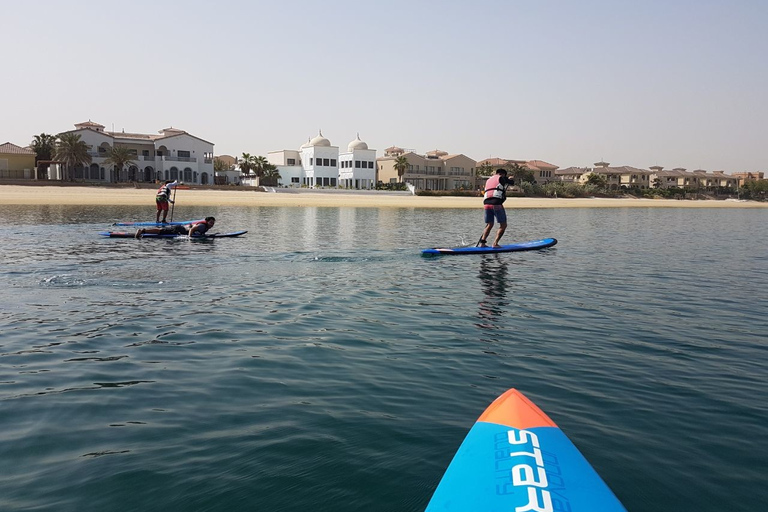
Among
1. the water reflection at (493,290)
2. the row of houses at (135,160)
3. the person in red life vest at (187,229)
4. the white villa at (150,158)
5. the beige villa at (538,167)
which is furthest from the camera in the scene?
the beige villa at (538,167)

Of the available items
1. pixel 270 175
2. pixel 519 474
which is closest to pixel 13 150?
pixel 270 175

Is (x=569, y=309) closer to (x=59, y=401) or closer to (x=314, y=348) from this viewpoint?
(x=314, y=348)

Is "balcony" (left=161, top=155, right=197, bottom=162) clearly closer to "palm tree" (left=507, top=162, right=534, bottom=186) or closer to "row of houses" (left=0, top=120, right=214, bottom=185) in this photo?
"row of houses" (left=0, top=120, right=214, bottom=185)

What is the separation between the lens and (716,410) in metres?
6.48

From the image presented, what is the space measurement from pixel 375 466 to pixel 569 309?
8.14 m

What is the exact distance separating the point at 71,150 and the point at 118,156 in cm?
556

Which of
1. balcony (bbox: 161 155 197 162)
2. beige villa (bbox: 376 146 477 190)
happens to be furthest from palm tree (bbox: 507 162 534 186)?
balcony (bbox: 161 155 197 162)

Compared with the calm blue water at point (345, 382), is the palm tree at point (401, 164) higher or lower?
higher

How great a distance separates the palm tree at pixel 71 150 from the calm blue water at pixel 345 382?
66.1m

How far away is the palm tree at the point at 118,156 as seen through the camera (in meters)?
76.3

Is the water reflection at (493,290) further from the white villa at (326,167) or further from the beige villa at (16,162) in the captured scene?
the white villa at (326,167)

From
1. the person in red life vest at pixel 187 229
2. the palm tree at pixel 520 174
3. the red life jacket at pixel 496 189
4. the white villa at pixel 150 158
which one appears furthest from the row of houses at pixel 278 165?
the red life jacket at pixel 496 189

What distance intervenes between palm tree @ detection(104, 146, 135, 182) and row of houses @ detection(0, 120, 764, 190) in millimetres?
1675

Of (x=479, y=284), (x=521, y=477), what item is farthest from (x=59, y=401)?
(x=479, y=284)
